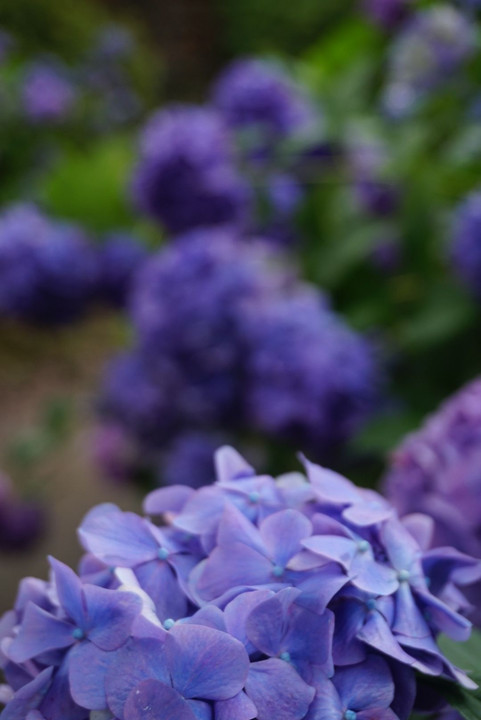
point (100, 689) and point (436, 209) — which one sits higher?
point (436, 209)

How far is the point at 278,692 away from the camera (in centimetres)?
23

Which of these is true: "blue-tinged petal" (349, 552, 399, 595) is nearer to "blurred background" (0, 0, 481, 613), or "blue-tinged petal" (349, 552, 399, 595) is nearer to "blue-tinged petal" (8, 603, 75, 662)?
"blue-tinged petal" (8, 603, 75, 662)

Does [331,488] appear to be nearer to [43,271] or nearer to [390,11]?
[43,271]

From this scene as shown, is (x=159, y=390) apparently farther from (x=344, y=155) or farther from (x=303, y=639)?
(x=303, y=639)

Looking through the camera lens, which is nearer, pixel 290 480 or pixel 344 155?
pixel 290 480

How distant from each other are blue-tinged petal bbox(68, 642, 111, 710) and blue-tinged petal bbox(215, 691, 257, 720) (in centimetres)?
3

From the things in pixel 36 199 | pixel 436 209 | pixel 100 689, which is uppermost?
pixel 36 199

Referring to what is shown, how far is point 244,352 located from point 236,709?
467 mm

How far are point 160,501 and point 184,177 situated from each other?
532 millimetres

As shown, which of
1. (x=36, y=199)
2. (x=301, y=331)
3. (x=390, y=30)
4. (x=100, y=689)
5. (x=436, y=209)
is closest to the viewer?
(x=100, y=689)

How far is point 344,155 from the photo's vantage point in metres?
0.94

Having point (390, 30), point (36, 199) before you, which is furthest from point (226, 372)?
point (36, 199)

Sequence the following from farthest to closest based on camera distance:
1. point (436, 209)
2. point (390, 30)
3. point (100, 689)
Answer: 1. point (390, 30)
2. point (436, 209)
3. point (100, 689)

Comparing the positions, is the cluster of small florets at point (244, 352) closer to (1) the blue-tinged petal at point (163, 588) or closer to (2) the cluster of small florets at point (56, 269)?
(2) the cluster of small florets at point (56, 269)
